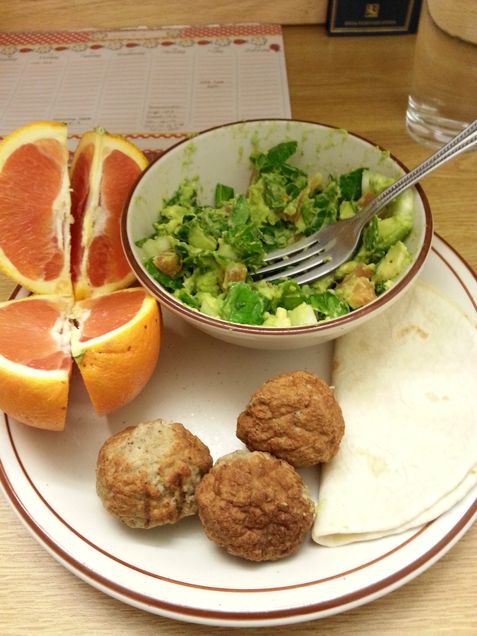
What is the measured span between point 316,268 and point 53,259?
Answer: 630mm

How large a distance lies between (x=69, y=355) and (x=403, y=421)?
70 cm

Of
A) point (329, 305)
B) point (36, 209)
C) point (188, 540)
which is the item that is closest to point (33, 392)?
point (188, 540)

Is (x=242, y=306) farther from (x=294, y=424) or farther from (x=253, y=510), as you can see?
(x=253, y=510)

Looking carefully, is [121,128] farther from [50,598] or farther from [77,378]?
[50,598]

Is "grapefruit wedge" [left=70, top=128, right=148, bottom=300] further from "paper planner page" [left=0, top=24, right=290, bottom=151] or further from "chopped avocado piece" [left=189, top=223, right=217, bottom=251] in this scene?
"paper planner page" [left=0, top=24, right=290, bottom=151]

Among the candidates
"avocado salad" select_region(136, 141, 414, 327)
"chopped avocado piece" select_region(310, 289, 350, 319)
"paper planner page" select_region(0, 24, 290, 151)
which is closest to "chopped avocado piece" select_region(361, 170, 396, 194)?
"avocado salad" select_region(136, 141, 414, 327)

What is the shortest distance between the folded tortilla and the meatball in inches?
9.7

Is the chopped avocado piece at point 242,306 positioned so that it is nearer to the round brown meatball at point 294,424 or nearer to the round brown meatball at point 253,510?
the round brown meatball at point 294,424

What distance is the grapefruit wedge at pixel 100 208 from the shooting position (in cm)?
149

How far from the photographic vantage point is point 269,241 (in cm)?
156

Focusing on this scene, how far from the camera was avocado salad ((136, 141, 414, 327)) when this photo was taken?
4.51 feet

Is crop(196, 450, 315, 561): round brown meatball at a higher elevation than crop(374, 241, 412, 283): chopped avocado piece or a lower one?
lower

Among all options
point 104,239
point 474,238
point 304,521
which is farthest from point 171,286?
point 474,238

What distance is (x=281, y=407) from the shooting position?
1182 millimetres
